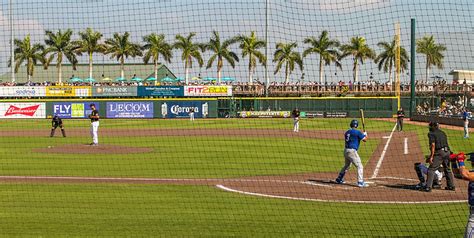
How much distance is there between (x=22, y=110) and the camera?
2564 inches

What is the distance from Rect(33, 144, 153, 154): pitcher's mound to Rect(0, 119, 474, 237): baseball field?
0.09 meters

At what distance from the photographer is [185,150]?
29578mm

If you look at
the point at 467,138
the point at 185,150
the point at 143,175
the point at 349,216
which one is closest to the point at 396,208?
the point at 349,216

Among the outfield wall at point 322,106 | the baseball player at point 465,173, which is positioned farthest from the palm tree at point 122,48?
the outfield wall at point 322,106

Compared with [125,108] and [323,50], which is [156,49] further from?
[125,108]

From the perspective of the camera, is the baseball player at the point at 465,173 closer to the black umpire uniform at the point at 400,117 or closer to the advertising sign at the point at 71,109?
the black umpire uniform at the point at 400,117

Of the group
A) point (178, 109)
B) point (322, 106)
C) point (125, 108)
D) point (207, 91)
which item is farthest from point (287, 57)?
point (207, 91)

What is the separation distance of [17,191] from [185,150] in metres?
13.7

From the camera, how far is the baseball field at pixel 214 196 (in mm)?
11961

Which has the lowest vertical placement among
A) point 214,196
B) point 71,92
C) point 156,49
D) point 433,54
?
point 214,196

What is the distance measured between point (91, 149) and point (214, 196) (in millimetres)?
14486

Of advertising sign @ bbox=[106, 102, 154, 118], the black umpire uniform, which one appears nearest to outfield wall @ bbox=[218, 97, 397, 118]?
advertising sign @ bbox=[106, 102, 154, 118]

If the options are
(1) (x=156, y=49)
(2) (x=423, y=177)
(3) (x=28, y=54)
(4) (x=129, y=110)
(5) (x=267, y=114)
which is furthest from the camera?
(5) (x=267, y=114)

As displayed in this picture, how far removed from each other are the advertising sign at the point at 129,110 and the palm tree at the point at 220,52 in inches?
1864
